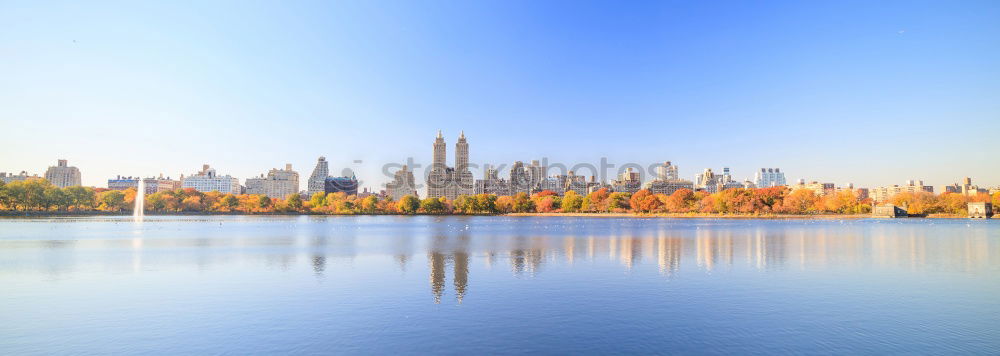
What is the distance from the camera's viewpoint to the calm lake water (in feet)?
53.6

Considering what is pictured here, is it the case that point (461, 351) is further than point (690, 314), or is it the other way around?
point (690, 314)

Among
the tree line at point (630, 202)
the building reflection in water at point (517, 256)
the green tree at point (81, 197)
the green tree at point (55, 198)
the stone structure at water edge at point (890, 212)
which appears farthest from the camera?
the stone structure at water edge at point (890, 212)

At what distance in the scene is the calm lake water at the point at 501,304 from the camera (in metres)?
16.3

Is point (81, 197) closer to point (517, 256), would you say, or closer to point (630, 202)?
point (517, 256)

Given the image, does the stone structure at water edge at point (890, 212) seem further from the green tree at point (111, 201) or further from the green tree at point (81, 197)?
the green tree at point (111, 201)

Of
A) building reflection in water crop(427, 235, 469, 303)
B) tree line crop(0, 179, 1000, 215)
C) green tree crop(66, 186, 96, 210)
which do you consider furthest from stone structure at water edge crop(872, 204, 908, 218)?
green tree crop(66, 186, 96, 210)

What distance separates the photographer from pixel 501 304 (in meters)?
21.8

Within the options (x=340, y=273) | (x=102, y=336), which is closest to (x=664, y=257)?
(x=340, y=273)

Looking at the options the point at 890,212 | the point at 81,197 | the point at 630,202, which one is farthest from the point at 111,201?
the point at 890,212

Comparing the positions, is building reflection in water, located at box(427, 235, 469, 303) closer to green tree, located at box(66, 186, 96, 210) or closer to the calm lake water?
the calm lake water

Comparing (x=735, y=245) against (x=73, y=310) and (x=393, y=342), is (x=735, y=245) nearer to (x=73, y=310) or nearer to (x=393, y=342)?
(x=393, y=342)

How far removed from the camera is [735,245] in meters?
49.7

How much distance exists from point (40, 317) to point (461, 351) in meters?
16.3

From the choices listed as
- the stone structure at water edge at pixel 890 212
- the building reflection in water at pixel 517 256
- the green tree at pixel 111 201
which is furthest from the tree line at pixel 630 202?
the building reflection in water at pixel 517 256
